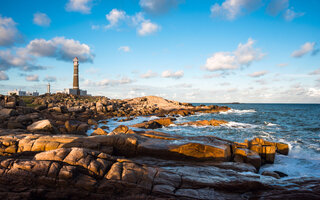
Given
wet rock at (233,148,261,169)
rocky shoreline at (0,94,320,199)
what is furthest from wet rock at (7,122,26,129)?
wet rock at (233,148,261,169)

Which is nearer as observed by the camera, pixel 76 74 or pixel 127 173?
pixel 127 173

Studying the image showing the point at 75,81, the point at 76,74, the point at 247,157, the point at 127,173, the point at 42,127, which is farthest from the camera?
the point at 75,81

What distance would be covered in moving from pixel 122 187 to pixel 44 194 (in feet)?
7.68

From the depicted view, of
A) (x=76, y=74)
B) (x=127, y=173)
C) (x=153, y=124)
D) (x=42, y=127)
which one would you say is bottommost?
(x=153, y=124)

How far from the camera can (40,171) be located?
559 centimetres

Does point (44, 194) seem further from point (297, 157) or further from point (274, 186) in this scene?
point (297, 157)

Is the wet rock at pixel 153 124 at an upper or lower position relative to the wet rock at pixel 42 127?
lower

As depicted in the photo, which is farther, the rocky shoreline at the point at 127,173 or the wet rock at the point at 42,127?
the wet rock at the point at 42,127

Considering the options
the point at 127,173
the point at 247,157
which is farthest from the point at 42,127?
the point at 247,157

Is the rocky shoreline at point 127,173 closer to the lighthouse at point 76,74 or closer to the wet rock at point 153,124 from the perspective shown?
the wet rock at point 153,124

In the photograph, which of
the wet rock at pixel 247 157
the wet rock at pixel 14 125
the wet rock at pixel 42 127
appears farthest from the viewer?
the wet rock at pixel 14 125

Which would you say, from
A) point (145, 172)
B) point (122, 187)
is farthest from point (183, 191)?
point (122, 187)

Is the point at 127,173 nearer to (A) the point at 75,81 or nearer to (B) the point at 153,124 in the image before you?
(B) the point at 153,124

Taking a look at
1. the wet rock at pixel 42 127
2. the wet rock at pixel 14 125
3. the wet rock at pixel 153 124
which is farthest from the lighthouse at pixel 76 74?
the wet rock at pixel 42 127
